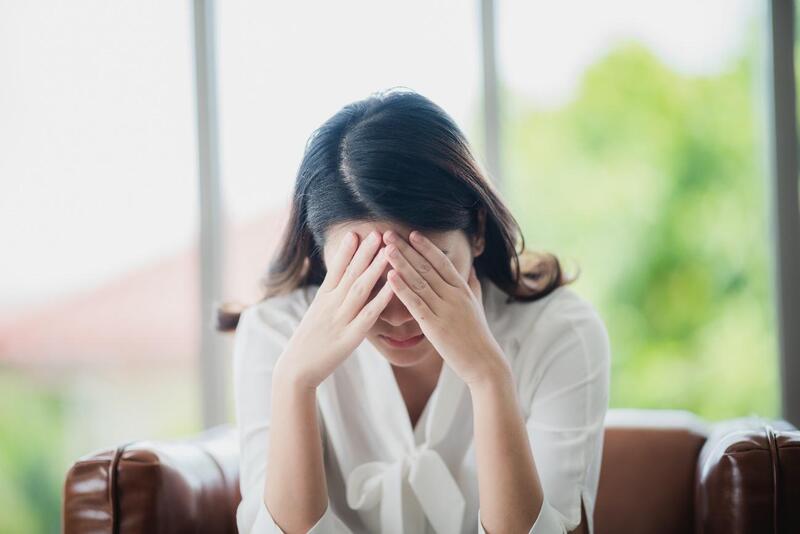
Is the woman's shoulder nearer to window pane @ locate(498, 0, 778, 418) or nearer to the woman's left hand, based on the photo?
the woman's left hand

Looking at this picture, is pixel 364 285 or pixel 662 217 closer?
pixel 364 285

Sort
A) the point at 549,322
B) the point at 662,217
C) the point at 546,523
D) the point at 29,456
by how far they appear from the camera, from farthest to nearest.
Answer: the point at 29,456 < the point at 662,217 < the point at 549,322 < the point at 546,523

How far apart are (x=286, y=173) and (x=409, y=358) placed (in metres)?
1.36

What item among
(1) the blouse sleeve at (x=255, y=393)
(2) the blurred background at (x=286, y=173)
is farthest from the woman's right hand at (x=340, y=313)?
(2) the blurred background at (x=286, y=173)

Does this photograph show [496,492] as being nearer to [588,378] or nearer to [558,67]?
[588,378]

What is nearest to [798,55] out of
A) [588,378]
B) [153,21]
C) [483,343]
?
[588,378]

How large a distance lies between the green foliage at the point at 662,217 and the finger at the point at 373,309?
4.05 ft

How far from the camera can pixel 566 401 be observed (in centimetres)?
137

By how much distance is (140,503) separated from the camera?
50.6 inches

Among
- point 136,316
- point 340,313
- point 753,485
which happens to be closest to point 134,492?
point 340,313

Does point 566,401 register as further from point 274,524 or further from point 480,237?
point 274,524

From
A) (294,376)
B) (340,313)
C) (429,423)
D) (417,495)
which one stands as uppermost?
(340,313)

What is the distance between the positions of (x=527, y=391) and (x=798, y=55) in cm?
149

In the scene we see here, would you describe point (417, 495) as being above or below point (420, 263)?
below
